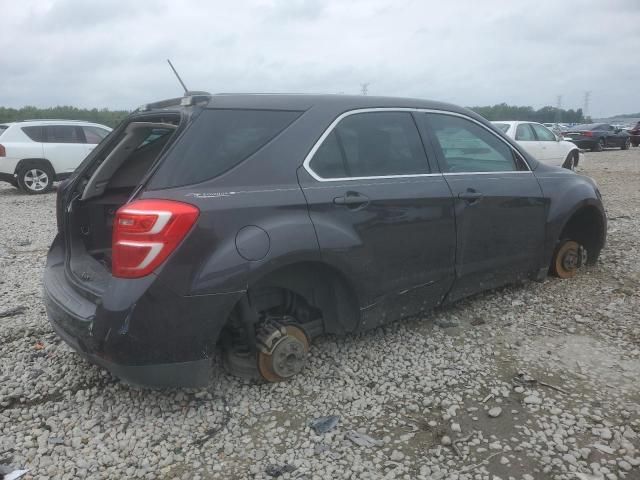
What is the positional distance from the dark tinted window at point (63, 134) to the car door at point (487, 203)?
11.4 m

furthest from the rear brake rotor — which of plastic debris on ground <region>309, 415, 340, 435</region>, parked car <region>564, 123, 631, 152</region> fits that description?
parked car <region>564, 123, 631, 152</region>

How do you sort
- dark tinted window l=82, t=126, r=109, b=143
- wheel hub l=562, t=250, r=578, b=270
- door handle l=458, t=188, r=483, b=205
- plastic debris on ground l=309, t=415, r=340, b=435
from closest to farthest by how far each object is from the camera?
1. plastic debris on ground l=309, t=415, r=340, b=435
2. door handle l=458, t=188, r=483, b=205
3. wheel hub l=562, t=250, r=578, b=270
4. dark tinted window l=82, t=126, r=109, b=143

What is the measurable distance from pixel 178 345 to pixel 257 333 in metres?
0.53

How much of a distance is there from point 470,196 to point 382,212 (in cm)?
83

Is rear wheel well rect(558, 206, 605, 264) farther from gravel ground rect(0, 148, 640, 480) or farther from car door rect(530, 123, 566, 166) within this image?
car door rect(530, 123, 566, 166)

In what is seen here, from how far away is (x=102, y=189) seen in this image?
362 cm

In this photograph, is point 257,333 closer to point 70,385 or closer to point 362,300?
point 362,300

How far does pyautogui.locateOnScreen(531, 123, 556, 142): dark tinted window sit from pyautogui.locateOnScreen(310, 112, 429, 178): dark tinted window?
1140 cm

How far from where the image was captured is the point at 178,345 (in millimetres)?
2580

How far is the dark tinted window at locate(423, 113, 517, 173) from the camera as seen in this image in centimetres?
371

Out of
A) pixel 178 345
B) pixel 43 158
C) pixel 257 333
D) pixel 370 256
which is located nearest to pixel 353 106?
pixel 370 256

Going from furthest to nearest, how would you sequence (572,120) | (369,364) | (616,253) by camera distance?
(572,120) → (616,253) → (369,364)

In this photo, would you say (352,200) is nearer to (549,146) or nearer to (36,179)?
(36,179)

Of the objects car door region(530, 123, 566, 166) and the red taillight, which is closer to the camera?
the red taillight
